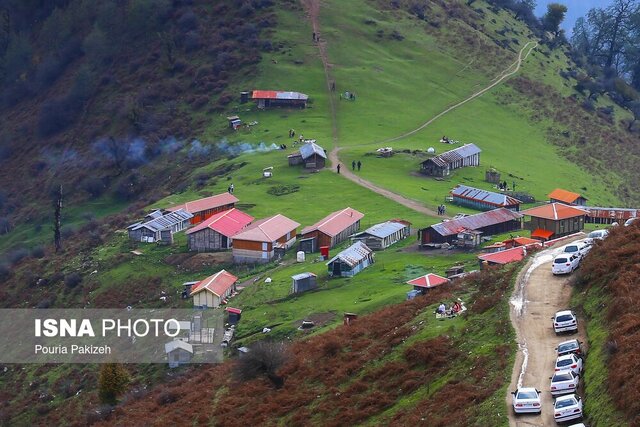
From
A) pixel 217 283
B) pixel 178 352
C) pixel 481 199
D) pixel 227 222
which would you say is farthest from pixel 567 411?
pixel 481 199

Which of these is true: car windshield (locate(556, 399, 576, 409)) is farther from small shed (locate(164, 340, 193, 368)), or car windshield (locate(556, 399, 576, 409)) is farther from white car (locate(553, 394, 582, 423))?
small shed (locate(164, 340, 193, 368))

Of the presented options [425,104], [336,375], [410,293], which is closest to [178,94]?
[425,104]

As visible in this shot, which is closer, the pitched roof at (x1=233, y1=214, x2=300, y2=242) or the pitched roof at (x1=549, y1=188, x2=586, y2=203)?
the pitched roof at (x1=233, y1=214, x2=300, y2=242)

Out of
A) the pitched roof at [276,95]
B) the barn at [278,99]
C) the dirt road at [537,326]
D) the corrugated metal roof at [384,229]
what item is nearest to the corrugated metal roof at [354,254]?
the corrugated metal roof at [384,229]

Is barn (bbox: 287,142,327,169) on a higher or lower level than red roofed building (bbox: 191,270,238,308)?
higher

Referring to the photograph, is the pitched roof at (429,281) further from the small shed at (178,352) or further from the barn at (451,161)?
the barn at (451,161)

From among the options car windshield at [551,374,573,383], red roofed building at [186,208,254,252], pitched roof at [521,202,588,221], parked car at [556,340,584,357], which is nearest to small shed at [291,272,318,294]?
red roofed building at [186,208,254,252]
